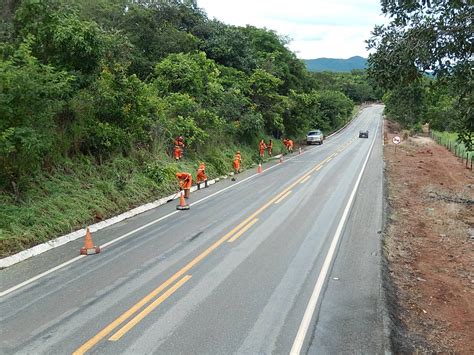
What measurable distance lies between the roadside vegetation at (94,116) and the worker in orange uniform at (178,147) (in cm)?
33

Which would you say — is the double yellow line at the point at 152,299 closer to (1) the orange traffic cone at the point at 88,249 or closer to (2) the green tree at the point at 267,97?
(1) the orange traffic cone at the point at 88,249

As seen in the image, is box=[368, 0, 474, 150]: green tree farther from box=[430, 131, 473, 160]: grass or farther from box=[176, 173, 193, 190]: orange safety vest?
box=[430, 131, 473, 160]: grass

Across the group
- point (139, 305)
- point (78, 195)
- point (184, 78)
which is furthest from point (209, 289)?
point (184, 78)

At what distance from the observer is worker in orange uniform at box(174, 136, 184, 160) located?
2344cm

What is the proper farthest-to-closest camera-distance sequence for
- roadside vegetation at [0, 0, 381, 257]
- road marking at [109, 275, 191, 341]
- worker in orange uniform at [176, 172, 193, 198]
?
worker in orange uniform at [176, 172, 193, 198], roadside vegetation at [0, 0, 381, 257], road marking at [109, 275, 191, 341]

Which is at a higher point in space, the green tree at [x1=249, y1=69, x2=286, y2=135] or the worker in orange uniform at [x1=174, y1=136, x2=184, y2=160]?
the green tree at [x1=249, y1=69, x2=286, y2=135]

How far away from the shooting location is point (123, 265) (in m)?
9.88

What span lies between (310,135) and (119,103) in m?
39.5

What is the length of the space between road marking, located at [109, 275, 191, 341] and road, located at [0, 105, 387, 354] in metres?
0.02

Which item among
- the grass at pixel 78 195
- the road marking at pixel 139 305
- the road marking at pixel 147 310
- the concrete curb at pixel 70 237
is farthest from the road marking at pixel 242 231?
the grass at pixel 78 195

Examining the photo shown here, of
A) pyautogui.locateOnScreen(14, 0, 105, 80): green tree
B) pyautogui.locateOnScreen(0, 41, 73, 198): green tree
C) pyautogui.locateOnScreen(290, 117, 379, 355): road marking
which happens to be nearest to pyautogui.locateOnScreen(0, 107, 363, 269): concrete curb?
pyautogui.locateOnScreen(0, 41, 73, 198): green tree

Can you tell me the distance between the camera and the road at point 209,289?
258 inches

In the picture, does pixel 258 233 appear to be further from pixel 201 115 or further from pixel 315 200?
pixel 201 115

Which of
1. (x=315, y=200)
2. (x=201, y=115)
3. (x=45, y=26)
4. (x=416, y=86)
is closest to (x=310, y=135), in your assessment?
(x=201, y=115)
